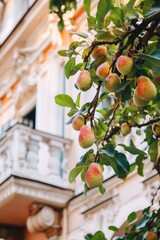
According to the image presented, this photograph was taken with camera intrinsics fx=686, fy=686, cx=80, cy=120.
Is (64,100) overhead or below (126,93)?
overhead

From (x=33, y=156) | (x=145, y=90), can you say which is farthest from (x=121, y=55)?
(x=33, y=156)

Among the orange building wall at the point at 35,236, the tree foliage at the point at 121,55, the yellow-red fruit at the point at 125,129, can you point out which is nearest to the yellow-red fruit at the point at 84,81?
the tree foliage at the point at 121,55

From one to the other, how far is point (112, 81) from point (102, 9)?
0.42 meters

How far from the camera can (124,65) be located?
2.77 metres

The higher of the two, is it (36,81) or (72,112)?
(36,81)

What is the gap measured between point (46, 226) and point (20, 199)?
0.53 m

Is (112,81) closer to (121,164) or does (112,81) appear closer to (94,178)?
(94,178)

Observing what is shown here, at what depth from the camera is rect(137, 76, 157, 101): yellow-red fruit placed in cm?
268

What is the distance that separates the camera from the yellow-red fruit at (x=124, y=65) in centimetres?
277

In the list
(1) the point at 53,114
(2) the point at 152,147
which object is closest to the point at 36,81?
(1) the point at 53,114

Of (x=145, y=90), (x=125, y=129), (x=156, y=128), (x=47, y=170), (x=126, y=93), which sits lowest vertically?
(x=145, y=90)

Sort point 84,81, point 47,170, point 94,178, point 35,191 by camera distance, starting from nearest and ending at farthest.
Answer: point 94,178
point 84,81
point 35,191
point 47,170

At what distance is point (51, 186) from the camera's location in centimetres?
869

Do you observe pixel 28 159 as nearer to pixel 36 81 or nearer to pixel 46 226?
pixel 46 226
